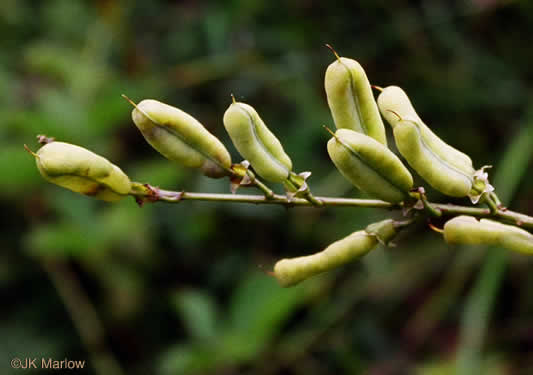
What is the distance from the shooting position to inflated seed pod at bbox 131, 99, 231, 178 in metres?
0.78

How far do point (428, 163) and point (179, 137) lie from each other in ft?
1.15

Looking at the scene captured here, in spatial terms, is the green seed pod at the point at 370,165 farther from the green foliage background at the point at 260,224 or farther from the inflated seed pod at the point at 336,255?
the green foliage background at the point at 260,224

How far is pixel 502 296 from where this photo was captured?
2.24 m

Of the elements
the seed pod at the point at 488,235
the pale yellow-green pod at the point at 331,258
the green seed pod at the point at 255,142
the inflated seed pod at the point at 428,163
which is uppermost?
the green seed pod at the point at 255,142

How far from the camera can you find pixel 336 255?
31.4 inches

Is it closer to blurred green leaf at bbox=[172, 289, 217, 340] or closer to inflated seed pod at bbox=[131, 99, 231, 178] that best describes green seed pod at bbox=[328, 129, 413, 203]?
inflated seed pod at bbox=[131, 99, 231, 178]

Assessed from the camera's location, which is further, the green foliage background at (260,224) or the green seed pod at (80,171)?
the green foliage background at (260,224)

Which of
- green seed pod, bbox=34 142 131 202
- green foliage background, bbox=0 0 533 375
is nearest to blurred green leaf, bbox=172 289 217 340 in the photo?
green foliage background, bbox=0 0 533 375

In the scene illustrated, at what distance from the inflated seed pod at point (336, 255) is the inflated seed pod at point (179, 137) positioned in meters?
0.17

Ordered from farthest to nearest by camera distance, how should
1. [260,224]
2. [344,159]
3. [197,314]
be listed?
1. [260,224]
2. [197,314]
3. [344,159]

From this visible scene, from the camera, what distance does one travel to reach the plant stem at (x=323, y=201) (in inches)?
30.1

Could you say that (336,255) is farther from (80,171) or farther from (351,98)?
(80,171)

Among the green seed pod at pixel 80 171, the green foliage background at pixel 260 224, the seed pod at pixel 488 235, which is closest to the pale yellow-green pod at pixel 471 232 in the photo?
the seed pod at pixel 488 235

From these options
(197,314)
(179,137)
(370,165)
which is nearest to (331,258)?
(370,165)
